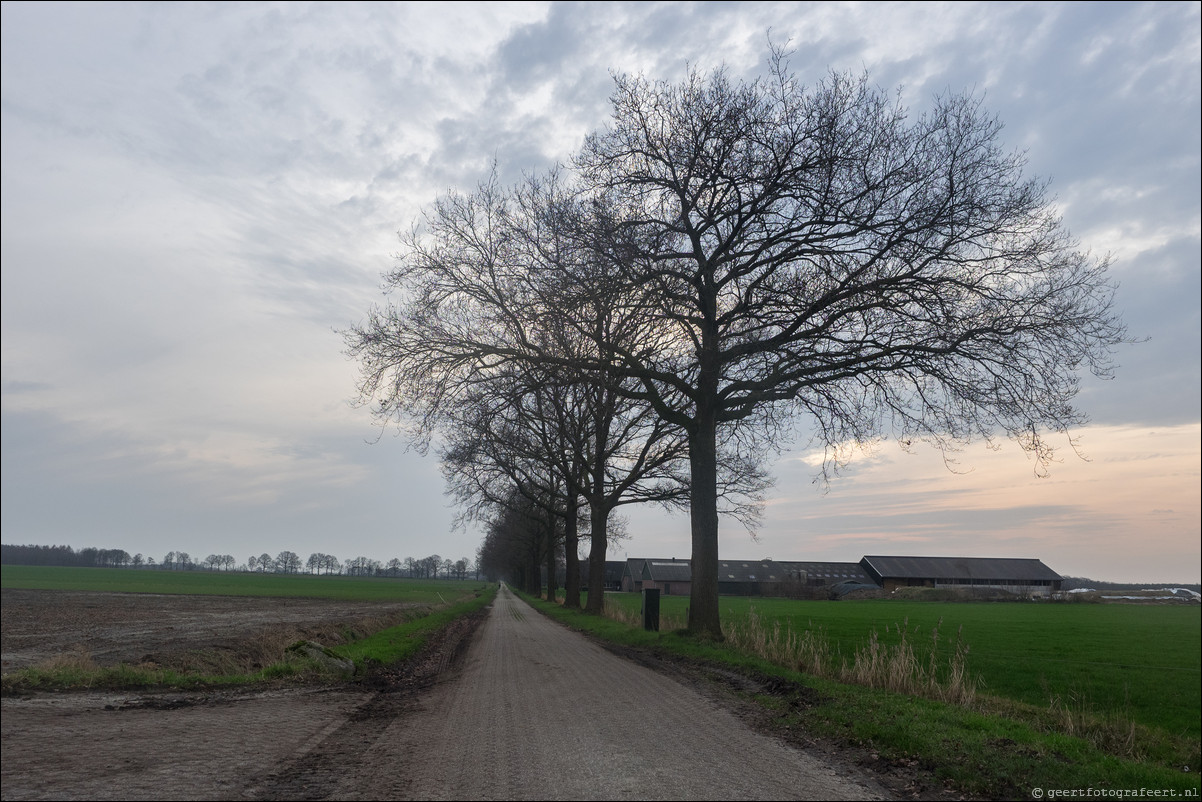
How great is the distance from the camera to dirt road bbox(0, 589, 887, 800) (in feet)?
18.2

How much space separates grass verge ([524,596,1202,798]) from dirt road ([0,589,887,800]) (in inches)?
33.4

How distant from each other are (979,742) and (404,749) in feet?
17.9

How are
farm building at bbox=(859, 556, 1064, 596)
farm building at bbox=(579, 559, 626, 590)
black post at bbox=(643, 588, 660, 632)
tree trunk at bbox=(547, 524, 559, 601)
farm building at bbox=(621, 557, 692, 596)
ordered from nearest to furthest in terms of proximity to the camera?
black post at bbox=(643, 588, 660, 632), tree trunk at bbox=(547, 524, 559, 601), farm building at bbox=(859, 556, 1064, 596), farm building at bbox=(621, 557, 692, 596), farm building at bbox=(579, 559, 626, 590)

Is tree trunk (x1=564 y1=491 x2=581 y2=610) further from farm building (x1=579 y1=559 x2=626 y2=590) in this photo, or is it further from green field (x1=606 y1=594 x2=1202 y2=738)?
farm building (x1=579 y1=559 x2=626 y2=590)

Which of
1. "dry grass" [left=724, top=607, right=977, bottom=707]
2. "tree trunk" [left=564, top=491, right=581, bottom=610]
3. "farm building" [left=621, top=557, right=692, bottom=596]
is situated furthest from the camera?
"farm building" [left=621, top=557, right=692, bottom=596]

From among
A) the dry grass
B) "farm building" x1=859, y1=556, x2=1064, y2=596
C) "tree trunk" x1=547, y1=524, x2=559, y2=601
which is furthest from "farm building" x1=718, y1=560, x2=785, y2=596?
the dry grass

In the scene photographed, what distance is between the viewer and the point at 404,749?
6957 mm

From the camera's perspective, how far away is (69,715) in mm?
7746

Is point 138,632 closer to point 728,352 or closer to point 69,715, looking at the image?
point 69,715

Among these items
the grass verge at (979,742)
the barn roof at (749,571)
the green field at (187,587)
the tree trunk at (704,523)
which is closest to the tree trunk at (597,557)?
the tree trunk at (704,523)

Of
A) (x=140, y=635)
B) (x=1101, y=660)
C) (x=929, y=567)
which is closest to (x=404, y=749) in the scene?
(x=140, y=635)

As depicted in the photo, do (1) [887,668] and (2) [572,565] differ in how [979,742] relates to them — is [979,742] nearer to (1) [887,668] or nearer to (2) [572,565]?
(1) [887,668]

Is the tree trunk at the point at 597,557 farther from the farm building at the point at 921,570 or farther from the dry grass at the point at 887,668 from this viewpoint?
the farm building at the point at 921,570

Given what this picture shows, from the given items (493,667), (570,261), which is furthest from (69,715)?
(570,261)
